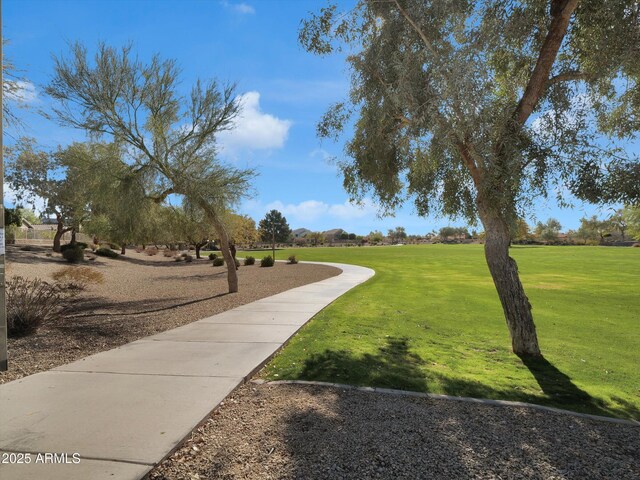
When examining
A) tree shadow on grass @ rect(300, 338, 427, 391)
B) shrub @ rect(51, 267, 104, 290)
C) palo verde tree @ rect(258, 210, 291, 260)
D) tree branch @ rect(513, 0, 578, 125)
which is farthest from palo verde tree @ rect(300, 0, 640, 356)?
palo verde tree @ rect(258, 210, 291, 260)

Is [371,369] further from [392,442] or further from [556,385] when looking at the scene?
[556,385]

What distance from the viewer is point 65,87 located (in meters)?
13.0

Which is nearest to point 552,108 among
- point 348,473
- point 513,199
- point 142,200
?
point 513,199

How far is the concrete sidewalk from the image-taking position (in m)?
3.21

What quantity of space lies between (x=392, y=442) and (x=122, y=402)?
114 inches

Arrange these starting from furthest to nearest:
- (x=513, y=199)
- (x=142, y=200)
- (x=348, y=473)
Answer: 1. (x=142, y=200)
2. (x=513, y=199)
3. (x=348, y=473)

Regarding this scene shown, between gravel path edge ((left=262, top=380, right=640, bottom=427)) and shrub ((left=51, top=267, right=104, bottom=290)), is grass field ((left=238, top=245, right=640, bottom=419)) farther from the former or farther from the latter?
shrub ((left=51, top=267, right=104, bottom=290))

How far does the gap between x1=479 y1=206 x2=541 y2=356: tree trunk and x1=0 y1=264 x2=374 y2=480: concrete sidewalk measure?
443 cm

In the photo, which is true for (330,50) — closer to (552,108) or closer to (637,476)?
(552,108)

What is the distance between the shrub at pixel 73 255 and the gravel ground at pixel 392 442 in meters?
30.8

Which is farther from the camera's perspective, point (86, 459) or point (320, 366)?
point (320, 366)

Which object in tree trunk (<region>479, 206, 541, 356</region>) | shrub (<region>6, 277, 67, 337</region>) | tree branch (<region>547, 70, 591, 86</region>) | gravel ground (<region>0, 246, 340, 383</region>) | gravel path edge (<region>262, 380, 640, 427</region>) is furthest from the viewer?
tree trunk (<region>479, 206, 541, 356</region>)

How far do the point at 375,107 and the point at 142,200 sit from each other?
9407mm

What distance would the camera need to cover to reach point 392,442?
3.70 m
